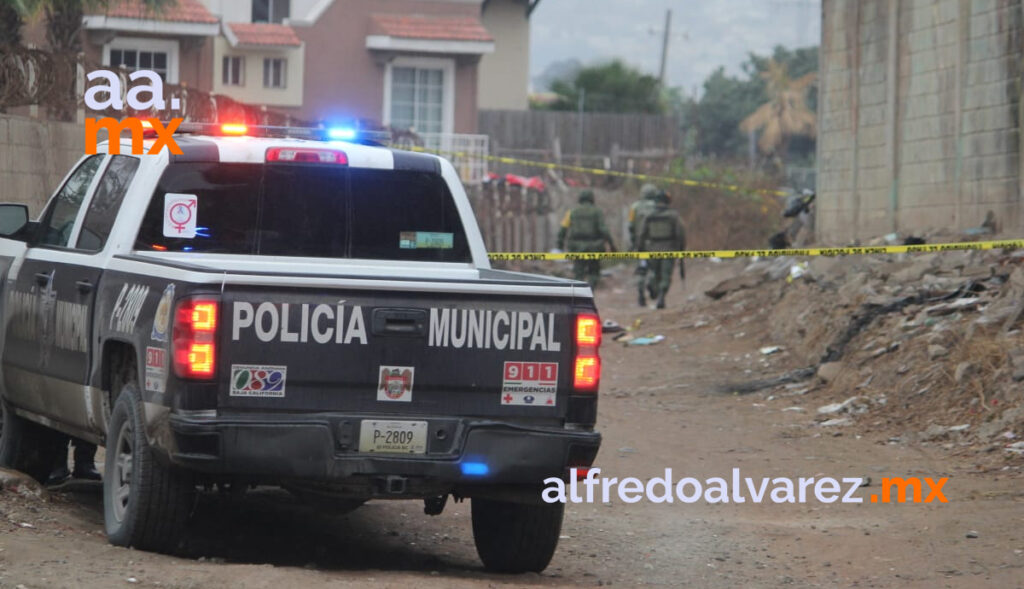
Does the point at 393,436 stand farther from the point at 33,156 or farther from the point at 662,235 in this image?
the point at 662,235

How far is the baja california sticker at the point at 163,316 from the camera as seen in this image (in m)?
6.17

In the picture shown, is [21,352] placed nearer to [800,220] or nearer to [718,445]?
[718,445]

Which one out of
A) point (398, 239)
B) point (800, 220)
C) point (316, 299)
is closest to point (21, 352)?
point (398, 239)

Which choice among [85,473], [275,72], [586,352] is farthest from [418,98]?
[586,352]

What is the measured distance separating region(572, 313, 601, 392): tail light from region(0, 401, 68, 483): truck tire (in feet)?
11.0

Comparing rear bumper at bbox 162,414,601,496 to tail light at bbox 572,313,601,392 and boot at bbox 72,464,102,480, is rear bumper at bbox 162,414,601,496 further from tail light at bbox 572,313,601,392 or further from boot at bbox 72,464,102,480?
boot at bbox 72,464,102,480

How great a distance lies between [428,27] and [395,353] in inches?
1206

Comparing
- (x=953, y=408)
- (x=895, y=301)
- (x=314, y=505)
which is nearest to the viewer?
(x=314, y=505)

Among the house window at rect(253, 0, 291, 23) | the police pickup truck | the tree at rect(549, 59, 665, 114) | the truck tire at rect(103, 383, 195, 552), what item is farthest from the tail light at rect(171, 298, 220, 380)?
the tree at rect(549, 59, 665, 114)

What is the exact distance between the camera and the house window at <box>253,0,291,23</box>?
38.5m

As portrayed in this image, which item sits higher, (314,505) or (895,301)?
(895,301)

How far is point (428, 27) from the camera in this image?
3628 cm

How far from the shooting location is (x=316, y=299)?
20.4ft

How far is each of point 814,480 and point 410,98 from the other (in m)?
28.0
